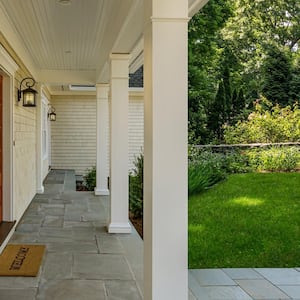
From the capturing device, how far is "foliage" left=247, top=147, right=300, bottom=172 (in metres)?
10.6

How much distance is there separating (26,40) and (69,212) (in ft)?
9.31

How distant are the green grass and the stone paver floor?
3.22ft

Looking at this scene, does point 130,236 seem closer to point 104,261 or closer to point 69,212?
point 104,261

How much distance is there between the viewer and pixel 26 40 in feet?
21.2

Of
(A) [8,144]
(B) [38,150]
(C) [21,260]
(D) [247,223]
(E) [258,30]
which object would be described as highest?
(E) [258,30]

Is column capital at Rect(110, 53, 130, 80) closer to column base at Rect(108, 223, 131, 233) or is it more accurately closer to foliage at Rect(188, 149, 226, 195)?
column base at Rect(108, 223, 131, 233)

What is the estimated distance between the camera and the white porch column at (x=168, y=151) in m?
2.43

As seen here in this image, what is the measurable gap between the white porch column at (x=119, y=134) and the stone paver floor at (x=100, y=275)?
1.66 ft

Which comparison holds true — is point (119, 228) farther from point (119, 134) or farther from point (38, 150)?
point (38, 150)

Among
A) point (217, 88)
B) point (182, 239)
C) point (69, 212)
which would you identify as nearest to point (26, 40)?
point (69, 212)

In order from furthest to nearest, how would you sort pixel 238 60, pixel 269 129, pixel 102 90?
pixel 238 60, pixel 269 129, pixel 102 90

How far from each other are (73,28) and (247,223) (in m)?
4.56

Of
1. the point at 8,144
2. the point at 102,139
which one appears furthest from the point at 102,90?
the point at 8,144

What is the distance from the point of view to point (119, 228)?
5797 mm
